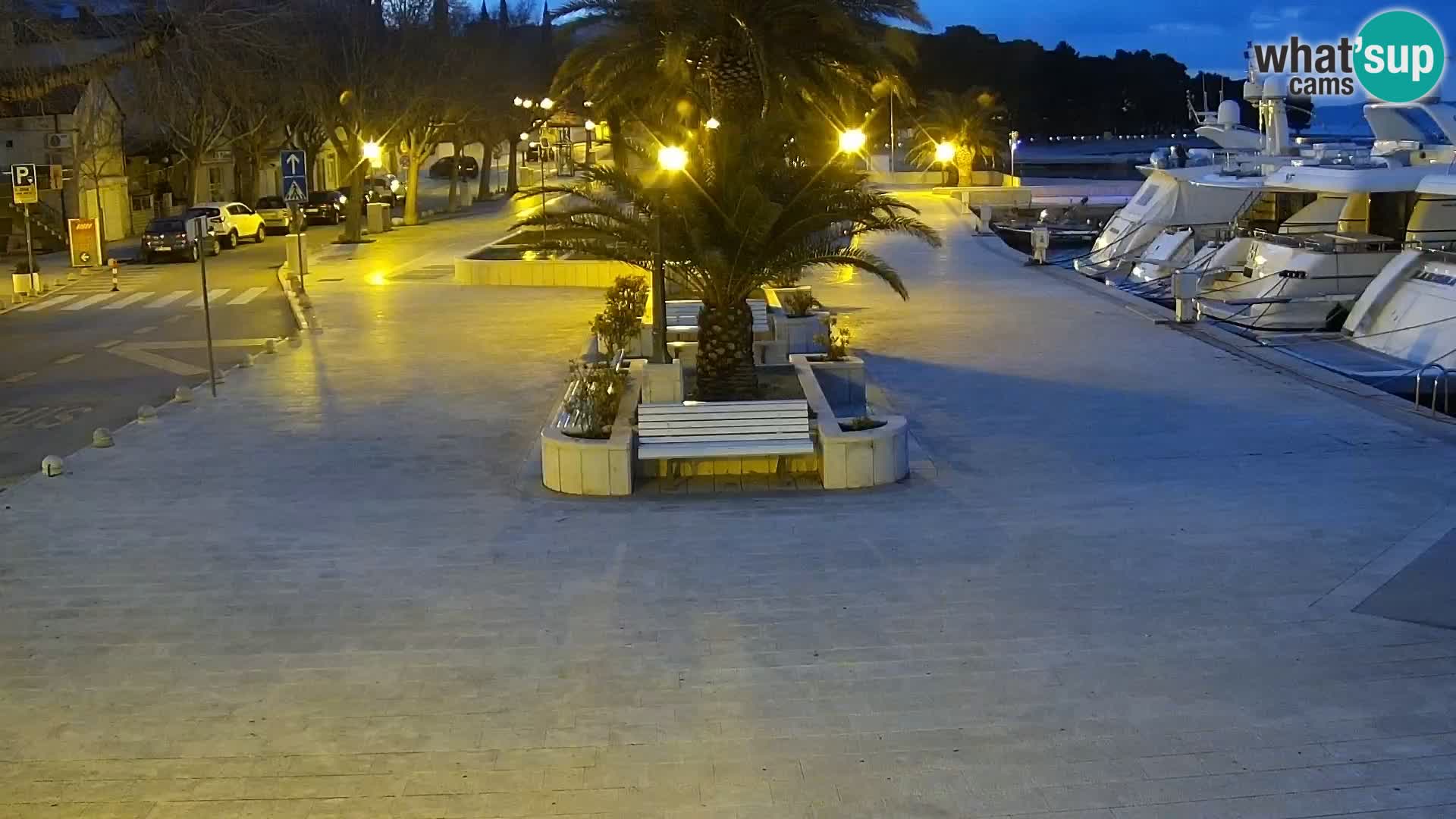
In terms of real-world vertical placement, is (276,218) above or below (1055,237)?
above

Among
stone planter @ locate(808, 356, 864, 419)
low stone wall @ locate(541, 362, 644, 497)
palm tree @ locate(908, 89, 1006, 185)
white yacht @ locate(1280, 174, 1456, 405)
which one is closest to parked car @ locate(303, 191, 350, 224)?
palm tree @ locate(908, 89, 1006, 185)

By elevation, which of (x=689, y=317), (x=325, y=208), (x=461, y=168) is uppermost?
(x=461, y=168)

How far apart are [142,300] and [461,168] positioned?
55351 mm

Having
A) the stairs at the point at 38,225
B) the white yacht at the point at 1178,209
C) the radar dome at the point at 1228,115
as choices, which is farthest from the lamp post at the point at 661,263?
the radar dome at the point at 1228,115

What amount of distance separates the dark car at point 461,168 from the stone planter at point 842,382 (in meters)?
63.5

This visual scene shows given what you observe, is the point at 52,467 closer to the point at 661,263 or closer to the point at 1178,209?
the point at 661,263

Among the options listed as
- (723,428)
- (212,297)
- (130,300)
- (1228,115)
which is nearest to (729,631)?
(723,428)

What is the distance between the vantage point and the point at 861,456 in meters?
11.3

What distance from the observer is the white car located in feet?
125

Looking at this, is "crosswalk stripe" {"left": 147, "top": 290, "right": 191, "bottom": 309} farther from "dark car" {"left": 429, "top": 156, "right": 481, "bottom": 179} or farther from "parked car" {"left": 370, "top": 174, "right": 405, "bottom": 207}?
"dark car" {"left": 429, "top": 156, "right": 481, "bottom": 179}

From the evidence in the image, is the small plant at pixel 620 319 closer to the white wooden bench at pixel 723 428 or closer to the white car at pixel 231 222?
the white wooden bench at pixel 723 428

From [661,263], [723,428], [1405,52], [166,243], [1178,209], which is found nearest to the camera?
[723,428]

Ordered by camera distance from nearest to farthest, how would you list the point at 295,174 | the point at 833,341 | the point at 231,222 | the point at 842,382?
1. the point at 842,382
2. the point at 833,341
3. the point at 295,174
4. the point at 231,222

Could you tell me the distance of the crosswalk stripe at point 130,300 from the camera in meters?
26.4
